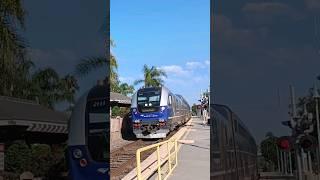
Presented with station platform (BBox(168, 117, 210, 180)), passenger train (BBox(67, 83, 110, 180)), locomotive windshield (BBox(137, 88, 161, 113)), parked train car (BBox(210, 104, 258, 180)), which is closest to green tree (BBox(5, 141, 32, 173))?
passenger train (BBox(67, 83, 110, 180))

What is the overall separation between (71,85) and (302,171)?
3.30m

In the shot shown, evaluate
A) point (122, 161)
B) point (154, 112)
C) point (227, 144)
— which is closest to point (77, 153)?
point (227, 144)

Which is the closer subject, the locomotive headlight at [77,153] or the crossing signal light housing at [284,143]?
the locomotive headlight at [77,153]

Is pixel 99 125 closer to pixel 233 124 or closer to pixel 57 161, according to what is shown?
pixel 57 161

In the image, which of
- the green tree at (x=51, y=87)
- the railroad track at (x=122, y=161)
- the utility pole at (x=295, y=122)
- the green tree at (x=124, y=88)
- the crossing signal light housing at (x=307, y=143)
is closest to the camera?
the green tree at (x=51, y=87)

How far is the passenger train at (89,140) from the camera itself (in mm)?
5879

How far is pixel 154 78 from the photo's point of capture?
380 inches

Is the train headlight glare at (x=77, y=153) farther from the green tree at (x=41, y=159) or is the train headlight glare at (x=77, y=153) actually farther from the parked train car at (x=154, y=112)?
the parked train car at (x=154, y=112)

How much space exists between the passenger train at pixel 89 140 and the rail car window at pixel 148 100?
18.5 ft

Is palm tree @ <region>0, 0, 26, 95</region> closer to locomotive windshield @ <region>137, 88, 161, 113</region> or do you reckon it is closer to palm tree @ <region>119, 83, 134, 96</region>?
palm tree @ <region>119, 83, 134, 96</region>

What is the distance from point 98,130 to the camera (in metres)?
5.95

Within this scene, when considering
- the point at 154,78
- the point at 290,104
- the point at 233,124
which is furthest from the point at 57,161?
the point at 154,78

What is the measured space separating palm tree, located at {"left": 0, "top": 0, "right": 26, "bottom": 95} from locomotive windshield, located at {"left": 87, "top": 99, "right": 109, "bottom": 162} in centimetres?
104

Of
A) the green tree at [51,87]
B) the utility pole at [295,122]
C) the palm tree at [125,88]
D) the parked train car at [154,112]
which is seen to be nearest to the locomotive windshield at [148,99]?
the parked train car at [154,112]
